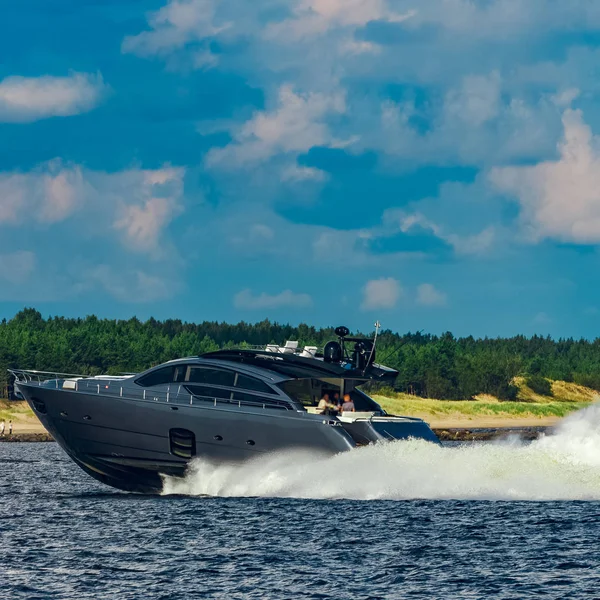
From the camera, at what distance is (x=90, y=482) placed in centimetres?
4203

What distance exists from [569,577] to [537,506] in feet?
33.0

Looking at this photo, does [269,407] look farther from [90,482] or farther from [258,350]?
[90,482]

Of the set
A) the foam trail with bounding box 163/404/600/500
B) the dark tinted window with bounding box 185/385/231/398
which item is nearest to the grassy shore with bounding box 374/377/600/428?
the foam trail with bounding box 163/404/600/500

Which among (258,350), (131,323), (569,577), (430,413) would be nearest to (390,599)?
(569,577)

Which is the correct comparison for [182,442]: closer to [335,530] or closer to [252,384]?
[252,384]

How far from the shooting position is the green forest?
11700cm

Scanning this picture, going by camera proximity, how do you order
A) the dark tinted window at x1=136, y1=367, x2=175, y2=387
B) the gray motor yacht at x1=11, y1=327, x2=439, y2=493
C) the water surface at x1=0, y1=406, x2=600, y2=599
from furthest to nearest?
the dark tinted window at x1=136, y1=367, x2=175, y2=387 < the gray motor yacht at x1=11, y1=327, x2=439, y2=493 < the water surface at x1=0, y1=406, x2=600, y2=599

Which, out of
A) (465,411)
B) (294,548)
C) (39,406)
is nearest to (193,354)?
(465,411)

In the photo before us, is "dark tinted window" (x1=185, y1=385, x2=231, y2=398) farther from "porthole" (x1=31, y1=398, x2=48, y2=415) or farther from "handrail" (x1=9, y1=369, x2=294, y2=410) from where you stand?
"porthole" (x1=31, y1=398, x2=48, y2=415)

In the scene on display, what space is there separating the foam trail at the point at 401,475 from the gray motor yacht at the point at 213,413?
0.42 meters

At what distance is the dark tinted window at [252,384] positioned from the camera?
31359mm

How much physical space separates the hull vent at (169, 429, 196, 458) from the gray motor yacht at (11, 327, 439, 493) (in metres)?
0.03

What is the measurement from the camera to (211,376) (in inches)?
1257

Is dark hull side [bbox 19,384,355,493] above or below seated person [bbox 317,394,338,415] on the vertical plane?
below
